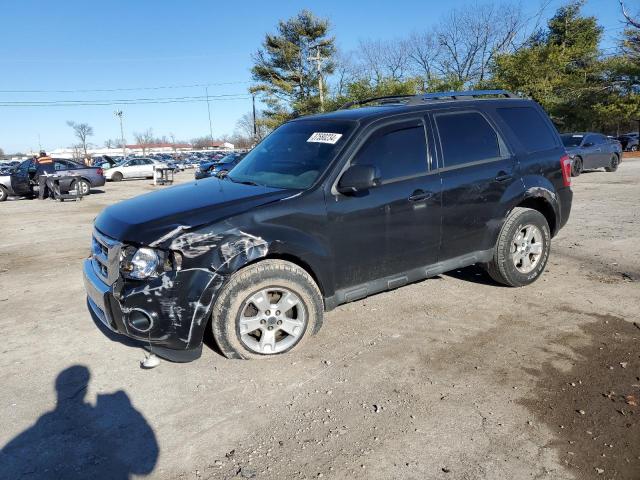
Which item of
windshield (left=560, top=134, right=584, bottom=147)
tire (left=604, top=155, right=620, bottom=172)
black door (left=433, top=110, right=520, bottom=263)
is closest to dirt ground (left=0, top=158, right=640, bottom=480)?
black door (left=433, top=110, right=520, bottom=263)

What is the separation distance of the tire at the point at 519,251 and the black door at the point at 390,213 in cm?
90

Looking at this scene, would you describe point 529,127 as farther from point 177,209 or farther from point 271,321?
point 177,209

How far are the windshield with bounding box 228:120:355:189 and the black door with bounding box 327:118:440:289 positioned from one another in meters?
0.25

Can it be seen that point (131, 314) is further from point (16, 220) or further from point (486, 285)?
point (16, 220)

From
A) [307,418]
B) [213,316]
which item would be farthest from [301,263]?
[307,418]

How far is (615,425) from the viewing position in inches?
106

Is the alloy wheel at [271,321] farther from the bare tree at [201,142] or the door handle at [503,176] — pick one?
the bare tree at [201,142]

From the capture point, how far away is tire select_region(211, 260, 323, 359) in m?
3.33

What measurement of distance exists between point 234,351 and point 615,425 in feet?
8.04

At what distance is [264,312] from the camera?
11.5ft

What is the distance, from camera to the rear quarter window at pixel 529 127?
4.85 m

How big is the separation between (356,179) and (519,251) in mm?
2277

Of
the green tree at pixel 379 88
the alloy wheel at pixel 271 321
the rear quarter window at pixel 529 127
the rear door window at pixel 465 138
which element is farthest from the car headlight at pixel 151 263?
the green tree at pixel 379 88

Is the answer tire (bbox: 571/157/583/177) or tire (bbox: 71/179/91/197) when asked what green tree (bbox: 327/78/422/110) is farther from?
tire (bbox: 71/179/91/197)
